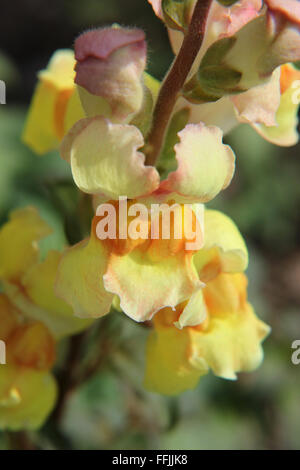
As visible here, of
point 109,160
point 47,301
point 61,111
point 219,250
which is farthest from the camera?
point 61,111

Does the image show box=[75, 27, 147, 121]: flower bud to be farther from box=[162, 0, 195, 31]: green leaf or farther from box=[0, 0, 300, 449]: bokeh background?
box=[0, 0, 300, 449]: bokeh background

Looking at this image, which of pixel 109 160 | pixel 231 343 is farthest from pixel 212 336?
pixel 109 160

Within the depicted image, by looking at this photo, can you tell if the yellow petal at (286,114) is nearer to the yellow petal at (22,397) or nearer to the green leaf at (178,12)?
the green leaf at (178,12)

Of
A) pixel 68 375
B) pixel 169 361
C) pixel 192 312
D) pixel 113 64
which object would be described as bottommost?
pixel 68 375

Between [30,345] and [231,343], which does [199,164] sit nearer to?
[231,343]

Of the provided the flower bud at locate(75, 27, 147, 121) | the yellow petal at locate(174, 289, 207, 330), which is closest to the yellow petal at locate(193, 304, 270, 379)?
the yellow petal at locate(174, 289, 207, 330)

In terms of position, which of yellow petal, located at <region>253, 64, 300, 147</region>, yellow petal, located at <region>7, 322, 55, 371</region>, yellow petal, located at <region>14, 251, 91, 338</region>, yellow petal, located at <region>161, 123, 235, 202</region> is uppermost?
yellow petal, located at <region>253, 64, 300, 147</region>
